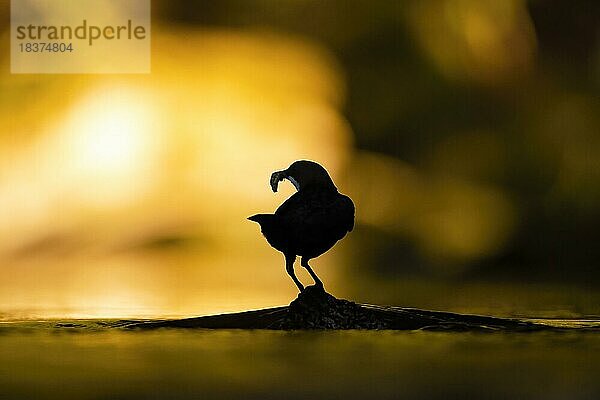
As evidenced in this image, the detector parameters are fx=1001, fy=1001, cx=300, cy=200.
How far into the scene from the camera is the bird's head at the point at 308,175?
6.58m

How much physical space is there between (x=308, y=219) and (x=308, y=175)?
1.06 ft

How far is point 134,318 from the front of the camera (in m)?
6.81

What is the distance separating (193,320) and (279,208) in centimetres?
92

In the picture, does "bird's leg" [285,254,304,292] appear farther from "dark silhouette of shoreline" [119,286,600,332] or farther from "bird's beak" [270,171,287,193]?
"bird's beak" [270,171,287,193]

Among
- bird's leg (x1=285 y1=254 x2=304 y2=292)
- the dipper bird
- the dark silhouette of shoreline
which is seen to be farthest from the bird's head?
the dark silhouette of shoreline

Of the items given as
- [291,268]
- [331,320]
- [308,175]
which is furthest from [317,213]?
[331,320]

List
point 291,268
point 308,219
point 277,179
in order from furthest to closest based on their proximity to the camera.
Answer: point 277,179 → point 291,268 → point 308,219

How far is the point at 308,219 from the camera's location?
6.43 m

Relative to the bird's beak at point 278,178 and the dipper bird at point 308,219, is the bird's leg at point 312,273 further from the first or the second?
the bird's beak at point 278,178

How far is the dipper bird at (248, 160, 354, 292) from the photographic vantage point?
6.45m

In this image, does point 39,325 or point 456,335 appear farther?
point 39,325

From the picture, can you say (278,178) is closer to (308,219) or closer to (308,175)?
(308,175)

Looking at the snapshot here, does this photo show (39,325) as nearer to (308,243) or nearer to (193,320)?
(193,320)

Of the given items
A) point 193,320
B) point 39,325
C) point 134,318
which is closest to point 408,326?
point 193,320
